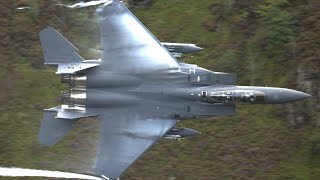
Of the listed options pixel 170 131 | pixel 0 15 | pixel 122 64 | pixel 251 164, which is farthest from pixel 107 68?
pixel 0 15

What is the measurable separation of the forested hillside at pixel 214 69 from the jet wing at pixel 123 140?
1.32 m

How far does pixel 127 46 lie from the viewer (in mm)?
20656

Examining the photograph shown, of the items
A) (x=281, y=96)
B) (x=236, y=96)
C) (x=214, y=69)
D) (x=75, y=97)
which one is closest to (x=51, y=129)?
(x=75, y=97)

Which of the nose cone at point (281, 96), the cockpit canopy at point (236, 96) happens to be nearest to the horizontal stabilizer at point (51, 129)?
the cockpit canopy at point (236, 96)

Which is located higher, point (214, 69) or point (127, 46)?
point (127, 46)

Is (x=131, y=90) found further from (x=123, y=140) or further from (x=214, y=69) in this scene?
(x=214, y=69)

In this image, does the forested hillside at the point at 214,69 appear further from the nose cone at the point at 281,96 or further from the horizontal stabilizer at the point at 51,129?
the nose cone at the point at 281,96

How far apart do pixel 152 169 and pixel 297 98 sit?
5336mm

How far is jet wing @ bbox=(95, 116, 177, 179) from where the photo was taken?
19.4 meters

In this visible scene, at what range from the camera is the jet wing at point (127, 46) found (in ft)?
67.0

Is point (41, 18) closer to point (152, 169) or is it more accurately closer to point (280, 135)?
point (152, 169)

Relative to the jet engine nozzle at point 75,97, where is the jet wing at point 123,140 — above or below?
below

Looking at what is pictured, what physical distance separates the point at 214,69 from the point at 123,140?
5612 millimetres

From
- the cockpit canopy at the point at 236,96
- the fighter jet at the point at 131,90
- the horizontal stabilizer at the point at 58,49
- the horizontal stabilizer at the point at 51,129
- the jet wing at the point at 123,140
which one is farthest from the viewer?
the horizontal stabilizer at the point at 58,49
